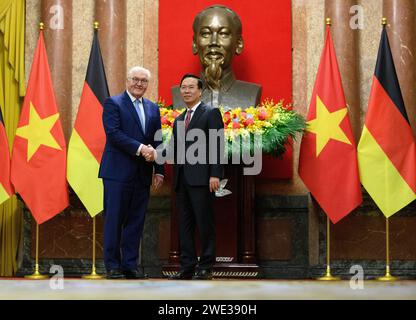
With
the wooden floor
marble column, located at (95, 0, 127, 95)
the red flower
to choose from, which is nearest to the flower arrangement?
the red flower

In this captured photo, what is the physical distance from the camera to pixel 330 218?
7.59m

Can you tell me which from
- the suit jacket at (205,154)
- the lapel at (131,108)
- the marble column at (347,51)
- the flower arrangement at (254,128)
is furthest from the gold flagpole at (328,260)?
the lapel at (131,108)

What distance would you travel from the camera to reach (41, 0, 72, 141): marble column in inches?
333

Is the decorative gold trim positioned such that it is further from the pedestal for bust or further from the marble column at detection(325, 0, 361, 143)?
the marble column at detection(325, 0, 361, 143)

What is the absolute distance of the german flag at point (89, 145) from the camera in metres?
7.72

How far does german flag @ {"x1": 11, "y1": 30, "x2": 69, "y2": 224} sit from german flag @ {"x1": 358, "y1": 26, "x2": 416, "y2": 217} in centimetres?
277

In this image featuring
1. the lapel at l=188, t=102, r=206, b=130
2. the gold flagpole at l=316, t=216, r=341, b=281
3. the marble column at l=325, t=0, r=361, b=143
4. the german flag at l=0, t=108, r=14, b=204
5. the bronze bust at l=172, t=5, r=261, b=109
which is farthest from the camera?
the marble column at l=325, t=0, r=361, b=143

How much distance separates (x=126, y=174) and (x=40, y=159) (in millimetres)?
1652

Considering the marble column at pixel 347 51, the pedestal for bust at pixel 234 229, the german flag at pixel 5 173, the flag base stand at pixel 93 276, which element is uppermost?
the marble column at pixel 347 51

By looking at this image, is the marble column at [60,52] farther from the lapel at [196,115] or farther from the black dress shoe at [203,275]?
the black dress shoe at [203,275]

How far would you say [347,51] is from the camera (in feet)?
27.1

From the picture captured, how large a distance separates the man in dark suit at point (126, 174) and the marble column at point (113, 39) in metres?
2.05

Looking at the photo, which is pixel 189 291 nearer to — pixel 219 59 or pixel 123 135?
pixel 123 135

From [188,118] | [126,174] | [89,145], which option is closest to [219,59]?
[89,145]
